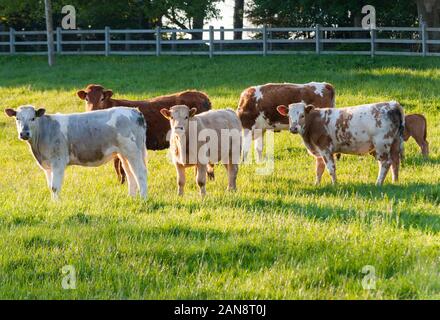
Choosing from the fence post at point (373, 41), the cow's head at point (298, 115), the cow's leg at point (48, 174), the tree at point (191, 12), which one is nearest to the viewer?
the cow's leg at point (48, 174)

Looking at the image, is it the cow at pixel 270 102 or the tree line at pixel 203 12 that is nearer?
the cow at pixel 270 102

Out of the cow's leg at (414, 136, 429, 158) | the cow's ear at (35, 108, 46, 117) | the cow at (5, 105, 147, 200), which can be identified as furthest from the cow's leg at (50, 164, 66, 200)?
the cow's leg at (414, 136, 429, 158)

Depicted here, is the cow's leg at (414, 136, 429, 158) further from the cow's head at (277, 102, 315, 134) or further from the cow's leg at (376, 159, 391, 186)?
the cow's head at (277, 102, 315, 134)

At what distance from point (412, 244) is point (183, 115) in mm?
4793

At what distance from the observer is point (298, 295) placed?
6.89m

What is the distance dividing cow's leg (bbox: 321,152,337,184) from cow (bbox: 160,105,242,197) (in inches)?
55.7

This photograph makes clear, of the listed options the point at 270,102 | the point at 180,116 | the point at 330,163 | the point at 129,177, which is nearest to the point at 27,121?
the point at 129,177

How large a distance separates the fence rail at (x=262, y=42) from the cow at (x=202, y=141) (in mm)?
18525

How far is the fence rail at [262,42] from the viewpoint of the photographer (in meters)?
31.9

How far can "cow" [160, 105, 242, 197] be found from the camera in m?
12.2

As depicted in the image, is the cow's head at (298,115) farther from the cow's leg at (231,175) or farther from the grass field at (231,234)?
the cow's leg at (231,175)

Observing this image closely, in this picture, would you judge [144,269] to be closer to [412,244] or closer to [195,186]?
[412,244]

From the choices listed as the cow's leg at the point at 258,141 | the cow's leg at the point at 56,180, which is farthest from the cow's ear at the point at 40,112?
the cow's leg at the point at 258,141
